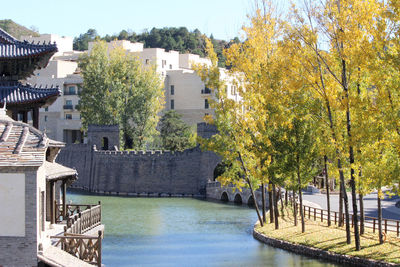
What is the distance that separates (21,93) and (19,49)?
1799mm

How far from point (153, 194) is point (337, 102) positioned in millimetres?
37092

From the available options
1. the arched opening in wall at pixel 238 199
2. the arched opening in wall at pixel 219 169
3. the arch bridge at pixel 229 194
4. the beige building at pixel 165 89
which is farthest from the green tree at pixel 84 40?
the arched opening in wall at pixel 238 199

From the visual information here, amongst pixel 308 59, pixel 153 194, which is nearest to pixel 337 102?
pixel 308 59

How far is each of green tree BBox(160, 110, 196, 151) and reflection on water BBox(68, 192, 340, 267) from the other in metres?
16.5

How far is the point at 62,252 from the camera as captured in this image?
18.8 metres

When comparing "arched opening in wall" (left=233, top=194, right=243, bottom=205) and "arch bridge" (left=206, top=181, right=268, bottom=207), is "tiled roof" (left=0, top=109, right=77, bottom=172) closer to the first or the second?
"arch bridge" (left=206, top=181, right=268, bottom=207)

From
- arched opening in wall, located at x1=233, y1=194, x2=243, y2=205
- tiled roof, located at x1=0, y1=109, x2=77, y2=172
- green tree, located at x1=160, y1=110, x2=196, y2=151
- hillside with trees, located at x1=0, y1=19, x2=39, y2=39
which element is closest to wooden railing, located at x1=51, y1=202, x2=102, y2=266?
tiled roof, located at x1=0, y1=109, x2=77, y2=172

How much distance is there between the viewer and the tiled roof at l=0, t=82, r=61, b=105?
2755 centimetres

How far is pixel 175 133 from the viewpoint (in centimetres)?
7469

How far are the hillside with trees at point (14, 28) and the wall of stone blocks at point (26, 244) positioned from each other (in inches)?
6271

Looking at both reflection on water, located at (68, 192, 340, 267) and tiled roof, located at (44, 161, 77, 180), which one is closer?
tiled roof, located at (44, 161, 77, 180)

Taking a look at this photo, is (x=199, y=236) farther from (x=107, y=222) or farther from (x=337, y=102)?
(x=337, y=102)

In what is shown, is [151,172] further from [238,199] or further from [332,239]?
[332,239]

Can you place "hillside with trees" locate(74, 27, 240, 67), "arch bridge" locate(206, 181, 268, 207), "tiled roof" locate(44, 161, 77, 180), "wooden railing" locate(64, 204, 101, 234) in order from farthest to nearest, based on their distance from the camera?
"hillside with trees" locate(74, 27, 240, 67) < "arch bridge" locate(206, 181, 268, 207) < "tiled roof" locate(44, 161, 77, 180) < "wooden railing" locate(64, 204, 101, 234)
